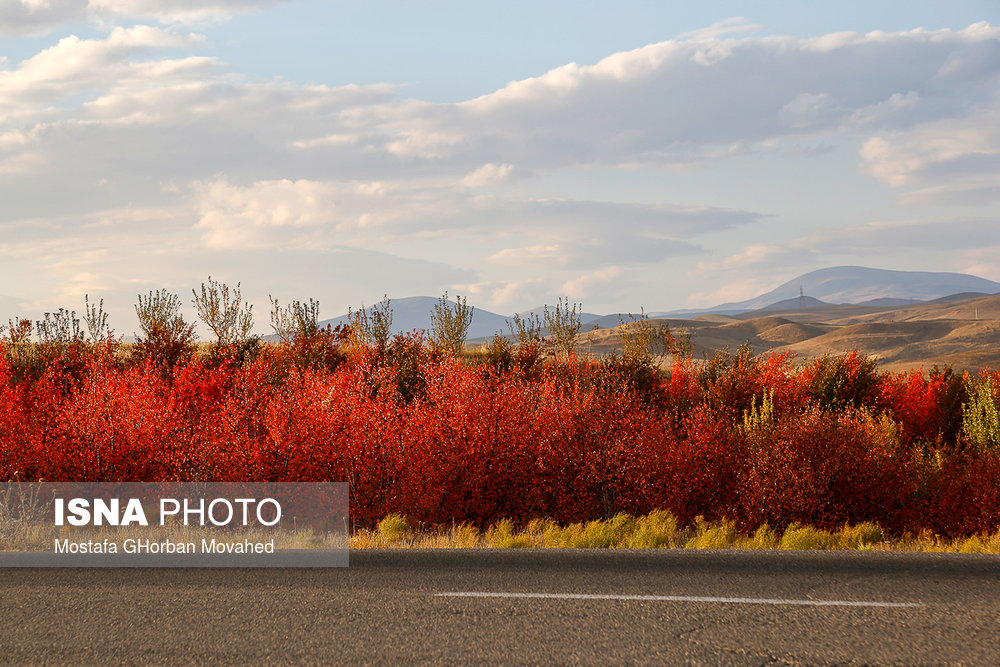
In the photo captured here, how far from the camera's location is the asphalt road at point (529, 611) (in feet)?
17.7

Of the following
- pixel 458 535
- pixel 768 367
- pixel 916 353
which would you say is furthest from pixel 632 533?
pixel 916 353

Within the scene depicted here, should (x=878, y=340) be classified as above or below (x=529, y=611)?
below

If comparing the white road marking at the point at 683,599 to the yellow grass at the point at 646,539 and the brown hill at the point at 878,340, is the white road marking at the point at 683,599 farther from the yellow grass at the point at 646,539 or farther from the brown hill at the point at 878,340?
the brown hill at the point at 878,340

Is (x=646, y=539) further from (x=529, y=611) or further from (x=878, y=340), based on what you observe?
(x=878, y=340)

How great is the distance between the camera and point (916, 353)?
82.6m

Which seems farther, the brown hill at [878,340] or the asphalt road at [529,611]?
the brown hill at [878,340]

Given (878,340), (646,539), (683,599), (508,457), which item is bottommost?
(878,340)

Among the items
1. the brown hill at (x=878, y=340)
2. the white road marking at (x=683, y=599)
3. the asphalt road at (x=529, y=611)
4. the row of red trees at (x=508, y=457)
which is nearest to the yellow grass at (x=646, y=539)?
the row of red trees at (x=508, y=457)

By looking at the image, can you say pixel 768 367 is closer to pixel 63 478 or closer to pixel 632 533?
pixel 632 533

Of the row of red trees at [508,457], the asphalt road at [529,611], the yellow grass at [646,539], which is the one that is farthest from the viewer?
the row of red trees at [508,457]

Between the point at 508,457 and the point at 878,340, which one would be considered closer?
the point at 508,457

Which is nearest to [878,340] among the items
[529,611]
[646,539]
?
[646,539]

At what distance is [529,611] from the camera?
6270 millimetres

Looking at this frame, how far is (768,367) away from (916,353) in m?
70.8
